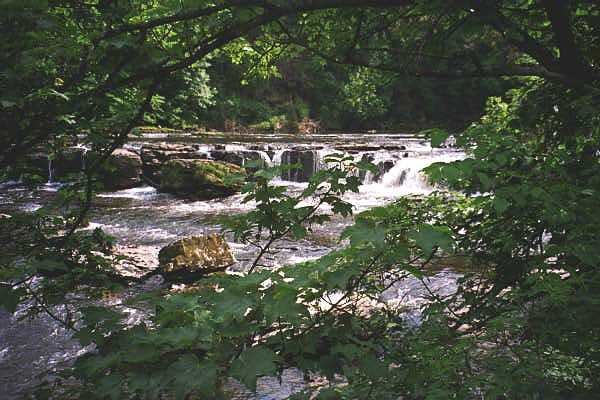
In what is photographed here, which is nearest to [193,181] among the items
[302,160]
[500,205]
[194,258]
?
[302,160]

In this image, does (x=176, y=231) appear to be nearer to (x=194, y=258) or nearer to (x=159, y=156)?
(x=194, y=258)

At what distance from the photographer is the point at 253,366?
4.10 feet

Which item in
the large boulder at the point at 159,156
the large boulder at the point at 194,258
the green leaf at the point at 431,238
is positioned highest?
the green leaf at the point at 431,238

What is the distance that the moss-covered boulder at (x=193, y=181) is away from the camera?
13.4m

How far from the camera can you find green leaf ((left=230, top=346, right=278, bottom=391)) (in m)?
1.21

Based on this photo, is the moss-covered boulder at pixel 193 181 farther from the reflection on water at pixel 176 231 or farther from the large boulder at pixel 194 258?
the large boulder at pixel 194 258

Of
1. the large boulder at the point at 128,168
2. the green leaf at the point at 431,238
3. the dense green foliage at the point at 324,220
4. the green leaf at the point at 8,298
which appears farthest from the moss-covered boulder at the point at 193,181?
the green leaf at the point at 431,238

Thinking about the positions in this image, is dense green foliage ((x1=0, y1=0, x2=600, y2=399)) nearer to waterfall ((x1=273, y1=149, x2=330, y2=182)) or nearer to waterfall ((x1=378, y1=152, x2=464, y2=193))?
waterfall ((x1=378, y1=152, x2=464, y2=193))

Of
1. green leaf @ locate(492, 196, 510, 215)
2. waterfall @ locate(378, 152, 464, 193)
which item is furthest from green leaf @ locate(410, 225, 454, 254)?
waterfall @ locate(378, 152, 464, 193)

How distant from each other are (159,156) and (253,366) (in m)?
15.2

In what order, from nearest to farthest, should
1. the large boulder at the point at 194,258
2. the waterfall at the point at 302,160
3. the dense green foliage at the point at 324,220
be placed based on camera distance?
1. the dense green foliage at the point at 324,220
2. the large boulder at the point at 194,258
3. the waterfall at the point at 302,160

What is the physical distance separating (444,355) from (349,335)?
752 mm

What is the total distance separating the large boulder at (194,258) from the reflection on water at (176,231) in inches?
13.2

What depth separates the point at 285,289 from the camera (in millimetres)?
1335
